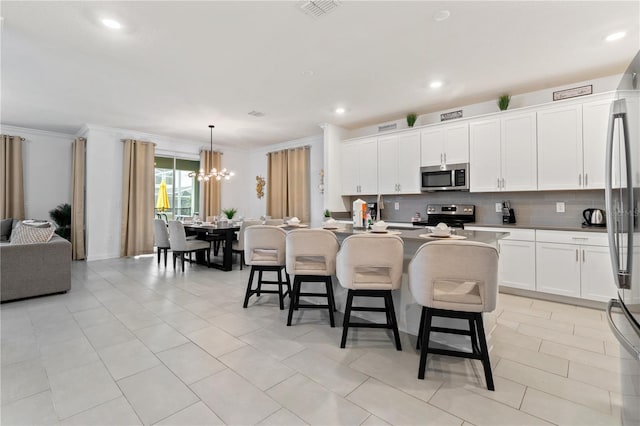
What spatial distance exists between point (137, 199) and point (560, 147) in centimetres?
742

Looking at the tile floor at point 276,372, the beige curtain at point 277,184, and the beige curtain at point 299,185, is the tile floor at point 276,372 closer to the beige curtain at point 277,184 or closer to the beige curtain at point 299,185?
the beige curtain at point 299,185

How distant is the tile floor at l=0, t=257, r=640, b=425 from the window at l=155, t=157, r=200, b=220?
427 centimetres

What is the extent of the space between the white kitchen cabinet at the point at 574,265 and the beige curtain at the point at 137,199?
709 centimetres

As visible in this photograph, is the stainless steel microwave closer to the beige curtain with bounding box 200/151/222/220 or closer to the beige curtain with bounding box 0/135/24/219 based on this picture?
the beige curtain with bounding box 200/151/222/220

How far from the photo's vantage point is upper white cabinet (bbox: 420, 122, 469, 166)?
4.36 m

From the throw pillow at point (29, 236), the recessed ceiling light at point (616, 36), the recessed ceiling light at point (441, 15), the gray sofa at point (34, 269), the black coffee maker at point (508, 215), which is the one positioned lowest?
the gray sofa at point (34, 269)

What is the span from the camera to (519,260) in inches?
146

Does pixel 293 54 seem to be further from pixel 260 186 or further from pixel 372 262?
pixel 260 186

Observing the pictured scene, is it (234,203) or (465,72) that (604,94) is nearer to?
(465,72)

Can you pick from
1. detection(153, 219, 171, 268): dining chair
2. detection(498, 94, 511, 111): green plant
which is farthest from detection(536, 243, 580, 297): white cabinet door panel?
detection(153, 219, 171, 268): dining chair

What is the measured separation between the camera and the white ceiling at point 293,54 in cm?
240

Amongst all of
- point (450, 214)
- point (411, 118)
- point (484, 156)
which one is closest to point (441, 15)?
point (484, 156)

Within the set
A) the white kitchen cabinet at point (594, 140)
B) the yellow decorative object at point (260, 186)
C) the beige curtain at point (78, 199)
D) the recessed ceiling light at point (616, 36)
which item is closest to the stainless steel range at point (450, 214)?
the white kitchen cabinet at point (594, 140)

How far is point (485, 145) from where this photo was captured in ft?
13.7
